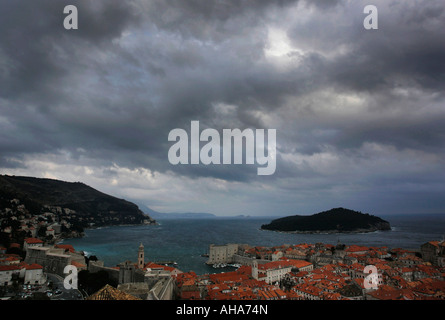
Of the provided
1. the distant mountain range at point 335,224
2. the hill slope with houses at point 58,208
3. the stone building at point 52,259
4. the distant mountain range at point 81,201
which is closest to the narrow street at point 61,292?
the stone building at point 52,259

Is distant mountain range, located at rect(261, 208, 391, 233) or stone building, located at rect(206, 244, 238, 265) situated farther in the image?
distant mountain range, located at rect(261, 208, 391, 233)

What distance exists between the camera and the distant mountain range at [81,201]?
90500mm

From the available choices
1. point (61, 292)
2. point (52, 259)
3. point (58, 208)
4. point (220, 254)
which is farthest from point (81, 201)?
point (61, 292)

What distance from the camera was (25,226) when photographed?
139 ft

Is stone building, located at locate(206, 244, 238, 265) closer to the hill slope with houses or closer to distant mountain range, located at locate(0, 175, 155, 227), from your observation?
the hill slope with houses

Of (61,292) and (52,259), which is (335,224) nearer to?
(52,259)

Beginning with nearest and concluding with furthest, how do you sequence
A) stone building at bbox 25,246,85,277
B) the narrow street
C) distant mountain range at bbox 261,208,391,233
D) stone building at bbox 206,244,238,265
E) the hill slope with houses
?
the narrow street, stone building at bbox 25,246,85,277, stone building at bbox 206,244,238,265, the hill slope with houses, distant mountain range at bbox 261,208,391,233

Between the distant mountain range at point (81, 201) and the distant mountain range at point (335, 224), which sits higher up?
the distant mountain range at point (81, 201)

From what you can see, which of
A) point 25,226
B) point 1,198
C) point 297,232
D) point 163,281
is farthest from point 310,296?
point 297,232

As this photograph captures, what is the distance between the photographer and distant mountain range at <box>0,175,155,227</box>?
3563 inches

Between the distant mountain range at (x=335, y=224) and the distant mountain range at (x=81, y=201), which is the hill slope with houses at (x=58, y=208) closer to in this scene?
the distant mountain range at (x=81, y=201)

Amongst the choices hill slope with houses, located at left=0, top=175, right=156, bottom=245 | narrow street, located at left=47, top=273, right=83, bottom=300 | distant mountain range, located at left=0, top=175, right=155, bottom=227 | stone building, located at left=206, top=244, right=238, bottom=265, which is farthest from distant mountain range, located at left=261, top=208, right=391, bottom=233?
narrow street, located at left=47, top=273, right=83, bottom=300

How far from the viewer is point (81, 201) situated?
10712cm
